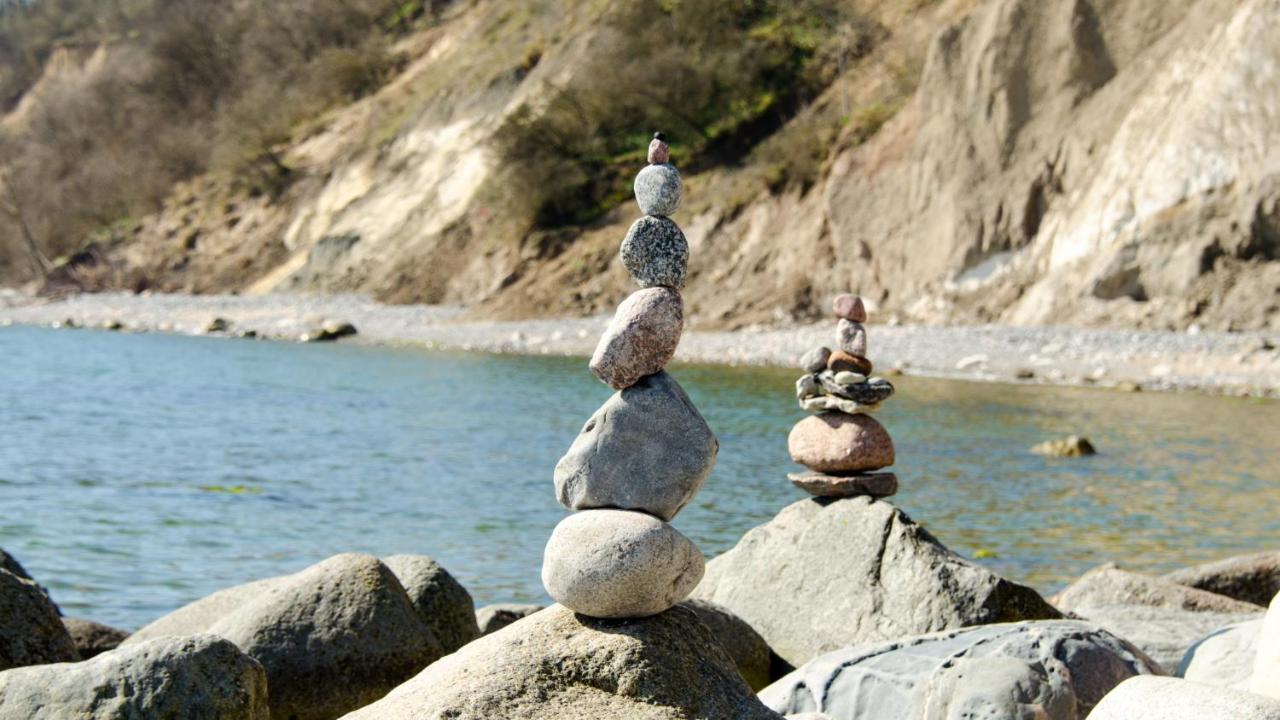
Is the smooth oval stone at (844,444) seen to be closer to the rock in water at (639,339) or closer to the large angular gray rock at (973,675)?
the large angular gray rock at (973,675)

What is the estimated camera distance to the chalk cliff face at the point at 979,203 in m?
24.4

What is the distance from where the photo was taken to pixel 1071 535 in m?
11.8

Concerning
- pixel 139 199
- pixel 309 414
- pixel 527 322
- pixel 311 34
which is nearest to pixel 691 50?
pixel 527 322

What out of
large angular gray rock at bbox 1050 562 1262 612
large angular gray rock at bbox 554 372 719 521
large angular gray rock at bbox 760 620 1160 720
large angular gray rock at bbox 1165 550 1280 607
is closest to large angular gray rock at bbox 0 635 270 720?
large angular gray rock at bbox 554 372 719 521

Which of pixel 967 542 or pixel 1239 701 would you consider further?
pixel 967 542

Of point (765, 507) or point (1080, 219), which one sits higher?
point (1080, 219)

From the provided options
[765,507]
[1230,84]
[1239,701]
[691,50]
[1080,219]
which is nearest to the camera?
[1239,701]

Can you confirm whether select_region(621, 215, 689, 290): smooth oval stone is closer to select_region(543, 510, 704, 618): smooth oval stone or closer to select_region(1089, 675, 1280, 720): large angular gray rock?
select_region(543, 510, 704, 618): smooth oval stone

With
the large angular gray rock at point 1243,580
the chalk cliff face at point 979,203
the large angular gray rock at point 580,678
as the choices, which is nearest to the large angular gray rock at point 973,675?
the large angular gray rock at point 580,678

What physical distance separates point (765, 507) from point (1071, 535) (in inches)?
109

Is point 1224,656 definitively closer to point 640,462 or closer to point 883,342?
point 640,462

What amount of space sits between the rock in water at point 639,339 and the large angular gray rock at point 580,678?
799 mm

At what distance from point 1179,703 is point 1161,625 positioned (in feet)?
10.4

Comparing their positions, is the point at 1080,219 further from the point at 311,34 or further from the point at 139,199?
the point at 311,34
